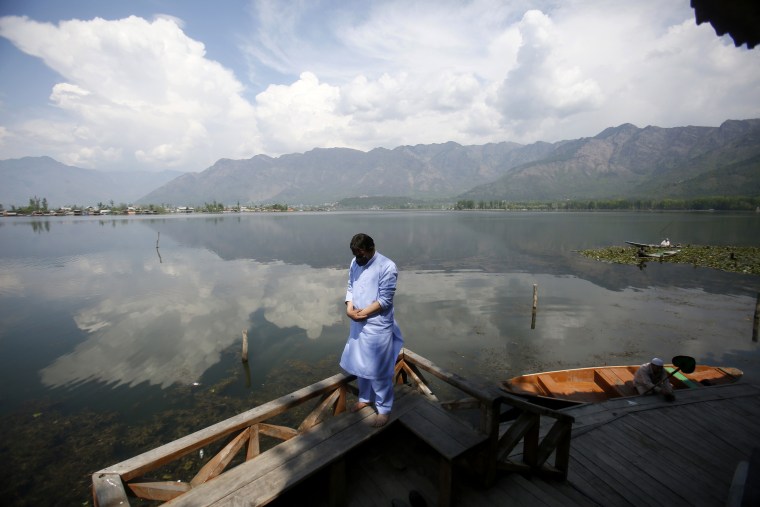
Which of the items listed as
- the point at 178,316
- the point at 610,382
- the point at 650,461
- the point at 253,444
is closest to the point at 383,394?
the point at 253,444

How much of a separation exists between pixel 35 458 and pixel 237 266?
106 feet

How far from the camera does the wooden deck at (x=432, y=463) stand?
3754mm

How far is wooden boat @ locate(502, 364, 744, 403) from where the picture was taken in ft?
36.5

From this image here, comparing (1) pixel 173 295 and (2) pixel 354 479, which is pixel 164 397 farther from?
(1) pixel 173 295

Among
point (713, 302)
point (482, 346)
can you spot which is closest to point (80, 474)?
point (482, 346)

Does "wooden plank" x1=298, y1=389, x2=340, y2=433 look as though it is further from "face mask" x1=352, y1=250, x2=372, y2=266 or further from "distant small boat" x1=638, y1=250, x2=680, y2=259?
"distant small boat" x1=638, y1=250, x2=680, y2=259

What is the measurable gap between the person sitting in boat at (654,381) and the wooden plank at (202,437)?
911cm

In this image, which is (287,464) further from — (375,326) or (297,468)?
(375,326)

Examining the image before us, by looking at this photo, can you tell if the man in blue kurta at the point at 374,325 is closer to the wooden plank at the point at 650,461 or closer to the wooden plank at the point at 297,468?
the wooden plank at the point at 297,468

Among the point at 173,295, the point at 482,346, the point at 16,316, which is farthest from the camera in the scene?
the point at 173,295

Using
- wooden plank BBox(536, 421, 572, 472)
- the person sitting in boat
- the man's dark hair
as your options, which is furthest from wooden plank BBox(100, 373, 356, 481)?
the person sitting in boat

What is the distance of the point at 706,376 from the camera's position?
38.9 ft

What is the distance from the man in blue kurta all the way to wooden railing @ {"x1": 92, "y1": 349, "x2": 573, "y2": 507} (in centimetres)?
95

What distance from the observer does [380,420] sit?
4816 millimetres
